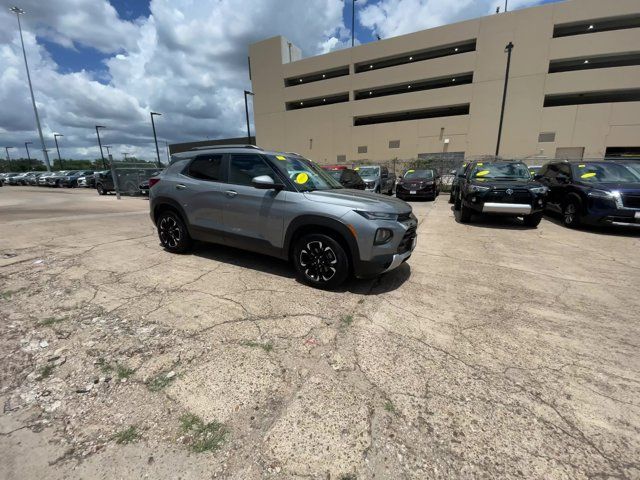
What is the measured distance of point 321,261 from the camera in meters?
3.77

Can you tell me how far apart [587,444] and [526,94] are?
35.4m

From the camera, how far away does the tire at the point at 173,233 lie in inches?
198

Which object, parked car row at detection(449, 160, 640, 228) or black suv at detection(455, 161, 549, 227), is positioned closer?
parked car row at detection(449, 160, 640, 228)

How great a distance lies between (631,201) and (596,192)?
648 mm

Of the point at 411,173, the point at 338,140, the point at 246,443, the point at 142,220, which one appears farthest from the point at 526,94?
the point at 246,443

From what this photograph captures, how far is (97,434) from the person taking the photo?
1.76m

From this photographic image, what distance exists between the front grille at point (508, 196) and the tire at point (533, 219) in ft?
1.99

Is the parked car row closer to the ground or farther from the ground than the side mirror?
closer to the ground

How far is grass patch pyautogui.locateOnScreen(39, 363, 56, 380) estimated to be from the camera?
2.26m

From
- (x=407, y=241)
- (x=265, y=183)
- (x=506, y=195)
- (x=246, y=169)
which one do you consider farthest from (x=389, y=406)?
(x=506, y=195)

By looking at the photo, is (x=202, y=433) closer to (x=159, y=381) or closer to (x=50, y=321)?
(x=159, y=381)

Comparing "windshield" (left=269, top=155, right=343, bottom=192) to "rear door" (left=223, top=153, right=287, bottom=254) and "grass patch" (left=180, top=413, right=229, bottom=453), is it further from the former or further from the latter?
"grass patch" (left=180, top=413, right=229, bottom=453)

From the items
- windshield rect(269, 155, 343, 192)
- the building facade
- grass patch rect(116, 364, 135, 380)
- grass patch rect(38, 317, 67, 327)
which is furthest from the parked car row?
the building facade

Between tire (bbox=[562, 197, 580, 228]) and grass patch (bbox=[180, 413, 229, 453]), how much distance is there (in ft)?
30.0
